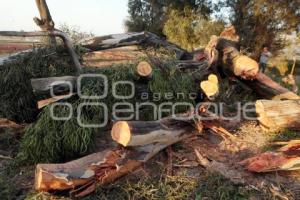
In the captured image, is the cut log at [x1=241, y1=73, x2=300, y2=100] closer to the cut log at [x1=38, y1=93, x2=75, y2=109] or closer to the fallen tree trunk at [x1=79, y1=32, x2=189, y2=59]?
the fallen tree trunk at [x1=79, y1=32, x2=189, y2=59]

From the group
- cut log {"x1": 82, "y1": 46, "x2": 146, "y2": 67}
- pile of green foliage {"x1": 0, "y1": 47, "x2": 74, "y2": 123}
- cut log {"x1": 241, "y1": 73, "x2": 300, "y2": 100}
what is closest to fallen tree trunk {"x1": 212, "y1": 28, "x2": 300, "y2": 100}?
cut log {"x1": 241, "y1": 73, "x2": 300, "y2": 100}

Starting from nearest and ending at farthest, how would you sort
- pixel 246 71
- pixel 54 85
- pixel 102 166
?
pixel 102 166
pixel 54 85
pixel 246 71

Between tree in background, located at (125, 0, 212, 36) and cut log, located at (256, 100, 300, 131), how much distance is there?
14014 millimetres

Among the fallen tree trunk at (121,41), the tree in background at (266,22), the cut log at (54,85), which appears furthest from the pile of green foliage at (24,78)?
the tree in background at (266,22)

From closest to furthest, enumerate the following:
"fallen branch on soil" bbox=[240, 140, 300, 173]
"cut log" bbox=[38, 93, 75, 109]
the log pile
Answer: the log pile
"fallen branch on soil" bbox=[240, 140, 300, 173]
"cut log" bbox=[38, 93, 75, 109]

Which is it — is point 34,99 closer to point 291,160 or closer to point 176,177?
point 176,177

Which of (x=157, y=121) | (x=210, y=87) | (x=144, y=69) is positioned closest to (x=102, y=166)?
(x=157, y=121)

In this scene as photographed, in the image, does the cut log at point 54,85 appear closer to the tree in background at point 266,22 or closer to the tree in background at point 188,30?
the tree in background at point 188,30

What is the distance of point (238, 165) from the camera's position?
173 inches

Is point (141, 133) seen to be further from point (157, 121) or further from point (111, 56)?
point (111, 56)

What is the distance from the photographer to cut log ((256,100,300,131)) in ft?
17.3

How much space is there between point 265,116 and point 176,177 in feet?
6.27

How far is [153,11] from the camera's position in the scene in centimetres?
2195

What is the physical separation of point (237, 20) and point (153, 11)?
5463 mm
